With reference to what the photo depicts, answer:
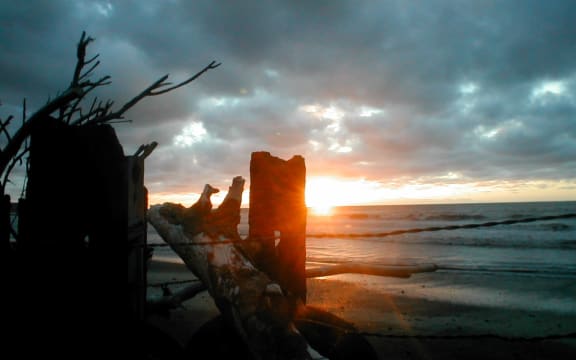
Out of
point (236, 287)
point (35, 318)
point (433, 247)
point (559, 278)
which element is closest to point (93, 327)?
point (35, 318)

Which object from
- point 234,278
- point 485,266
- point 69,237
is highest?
point 69,237

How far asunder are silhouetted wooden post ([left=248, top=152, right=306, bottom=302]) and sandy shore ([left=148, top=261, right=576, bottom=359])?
76.0 inches

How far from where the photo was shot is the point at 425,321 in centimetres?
800

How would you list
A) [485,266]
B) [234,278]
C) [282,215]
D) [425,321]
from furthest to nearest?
[485,266] → [425,321] → [282,215] → [234,278]

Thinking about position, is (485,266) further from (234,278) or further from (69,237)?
(69,237)

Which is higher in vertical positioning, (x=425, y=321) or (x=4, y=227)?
(x=4, y=227)

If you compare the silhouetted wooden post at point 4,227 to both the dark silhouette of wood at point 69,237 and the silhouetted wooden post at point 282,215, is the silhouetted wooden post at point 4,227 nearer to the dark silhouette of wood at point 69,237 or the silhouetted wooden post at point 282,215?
the dark silhouette of wood at point 69,237

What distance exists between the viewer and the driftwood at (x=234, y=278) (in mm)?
2717

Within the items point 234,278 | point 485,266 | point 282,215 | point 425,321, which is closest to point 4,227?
point 234,278

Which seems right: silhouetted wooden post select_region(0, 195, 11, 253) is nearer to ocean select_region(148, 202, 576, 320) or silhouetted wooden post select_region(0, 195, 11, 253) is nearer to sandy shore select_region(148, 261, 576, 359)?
ocean select_region(148, 202, 576, 320)

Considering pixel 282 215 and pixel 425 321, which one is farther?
pixel 425 321

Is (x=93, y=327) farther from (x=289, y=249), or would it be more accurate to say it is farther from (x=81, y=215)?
(x=289, y=249)

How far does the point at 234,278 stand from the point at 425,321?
21.0ft

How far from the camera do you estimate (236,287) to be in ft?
10.1
